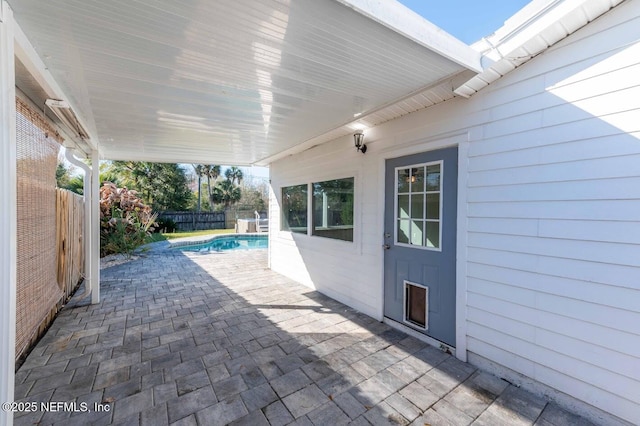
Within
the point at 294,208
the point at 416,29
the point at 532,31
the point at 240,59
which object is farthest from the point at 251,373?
the point at 294,208

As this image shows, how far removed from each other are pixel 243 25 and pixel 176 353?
301 centimetres

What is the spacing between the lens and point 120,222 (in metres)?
7.92

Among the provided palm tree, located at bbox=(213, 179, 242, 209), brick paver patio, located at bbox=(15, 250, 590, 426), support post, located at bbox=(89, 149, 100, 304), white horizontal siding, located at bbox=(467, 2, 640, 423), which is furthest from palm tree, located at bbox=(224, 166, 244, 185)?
white horizontal siding, located at bbox=(467, 2, 640, 423)

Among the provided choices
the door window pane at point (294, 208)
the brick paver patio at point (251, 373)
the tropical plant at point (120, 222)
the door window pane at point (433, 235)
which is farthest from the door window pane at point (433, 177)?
the tropical plant at point (120, 222)

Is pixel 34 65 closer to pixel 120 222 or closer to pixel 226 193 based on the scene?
pixel 120 222

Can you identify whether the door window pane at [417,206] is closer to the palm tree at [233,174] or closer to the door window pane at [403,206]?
the door window pane at [403,206]

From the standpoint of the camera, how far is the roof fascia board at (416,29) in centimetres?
153

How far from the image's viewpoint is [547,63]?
7.13ft

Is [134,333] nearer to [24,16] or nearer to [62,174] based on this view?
[24,16]

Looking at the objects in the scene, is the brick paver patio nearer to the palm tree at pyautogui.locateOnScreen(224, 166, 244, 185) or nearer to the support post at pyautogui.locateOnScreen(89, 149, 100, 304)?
the support post at pyautogui.locateOnScreen(89, 149, 100, 304)

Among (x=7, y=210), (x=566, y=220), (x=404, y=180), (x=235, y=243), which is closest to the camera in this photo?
(x=7, y=210)

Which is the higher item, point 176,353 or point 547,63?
point 547,63

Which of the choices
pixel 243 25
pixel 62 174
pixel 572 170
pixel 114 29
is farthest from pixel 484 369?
pixel 62 174

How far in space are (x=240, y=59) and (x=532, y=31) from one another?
214 centimetres
